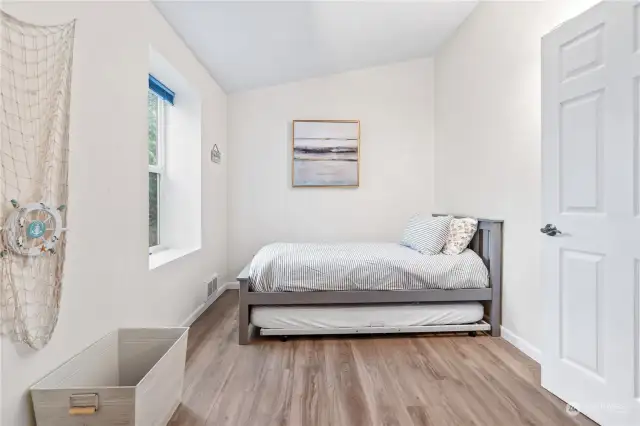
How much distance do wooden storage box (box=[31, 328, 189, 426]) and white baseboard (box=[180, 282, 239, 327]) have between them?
0.97 m

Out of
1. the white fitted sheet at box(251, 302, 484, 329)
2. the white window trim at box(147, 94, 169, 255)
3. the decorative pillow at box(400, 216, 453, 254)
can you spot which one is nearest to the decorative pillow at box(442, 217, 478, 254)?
the decorative pillow at box(400, 216, 453, 254)

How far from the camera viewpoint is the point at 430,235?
3.04m

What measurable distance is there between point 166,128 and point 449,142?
9.34 ft

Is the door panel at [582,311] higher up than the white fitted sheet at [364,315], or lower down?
higher up

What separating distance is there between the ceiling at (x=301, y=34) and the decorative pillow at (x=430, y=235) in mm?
1826

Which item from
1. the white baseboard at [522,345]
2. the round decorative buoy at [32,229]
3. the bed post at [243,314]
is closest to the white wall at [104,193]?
the round decorative buoy at [32,229]

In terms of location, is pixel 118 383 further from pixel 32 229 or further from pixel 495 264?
pixel 495 264

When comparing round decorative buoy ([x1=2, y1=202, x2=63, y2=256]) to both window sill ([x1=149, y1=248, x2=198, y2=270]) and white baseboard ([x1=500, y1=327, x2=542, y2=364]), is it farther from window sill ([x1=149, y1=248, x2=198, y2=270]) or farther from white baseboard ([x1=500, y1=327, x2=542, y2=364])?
white baseboard ([x1=500, y1=327, x2=542, y2=364])

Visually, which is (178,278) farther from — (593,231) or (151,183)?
(593,231)

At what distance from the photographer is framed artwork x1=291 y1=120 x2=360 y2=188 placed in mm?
4113

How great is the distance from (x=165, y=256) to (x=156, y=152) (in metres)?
0.95

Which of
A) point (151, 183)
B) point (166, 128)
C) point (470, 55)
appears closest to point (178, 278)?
point (151, 183)

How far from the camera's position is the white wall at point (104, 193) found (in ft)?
4.53

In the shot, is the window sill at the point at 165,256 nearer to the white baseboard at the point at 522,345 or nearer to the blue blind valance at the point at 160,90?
the blue blind valance at the point at 160,90
